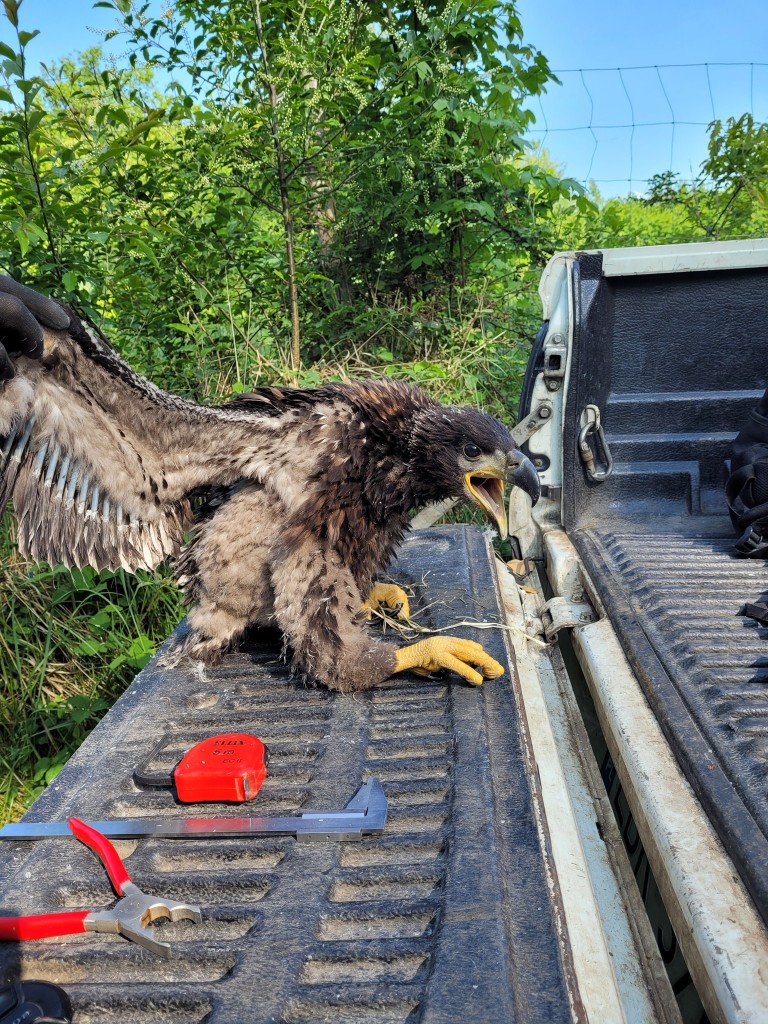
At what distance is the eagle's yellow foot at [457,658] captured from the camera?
206 cm

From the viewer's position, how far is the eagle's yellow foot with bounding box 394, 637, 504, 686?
81.0 inches

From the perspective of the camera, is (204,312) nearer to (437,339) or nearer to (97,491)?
(437,339)

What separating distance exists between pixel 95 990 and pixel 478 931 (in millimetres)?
600

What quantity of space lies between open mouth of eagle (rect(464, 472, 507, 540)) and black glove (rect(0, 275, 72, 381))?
4.12 feet

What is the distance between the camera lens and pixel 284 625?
88.0 inches

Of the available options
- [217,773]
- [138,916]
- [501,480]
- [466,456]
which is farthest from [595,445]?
[138,916]

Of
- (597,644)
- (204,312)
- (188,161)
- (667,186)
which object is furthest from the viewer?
(667,186)

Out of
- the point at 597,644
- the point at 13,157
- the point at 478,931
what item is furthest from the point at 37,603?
the point at 478,931

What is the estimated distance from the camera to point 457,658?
6.89 ft

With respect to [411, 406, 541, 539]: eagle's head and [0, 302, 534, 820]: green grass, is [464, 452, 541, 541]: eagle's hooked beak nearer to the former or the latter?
[411, 406, 541, 539]: eagle's head

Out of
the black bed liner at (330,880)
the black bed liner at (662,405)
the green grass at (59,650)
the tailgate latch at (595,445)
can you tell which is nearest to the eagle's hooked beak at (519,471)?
the black bed liner at (662,405)

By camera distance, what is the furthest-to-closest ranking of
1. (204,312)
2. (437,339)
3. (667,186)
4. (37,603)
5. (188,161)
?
(667,186) → (437,339) → (204,312) → (188,161) → (37,603)

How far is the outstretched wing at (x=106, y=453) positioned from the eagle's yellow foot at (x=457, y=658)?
71 centimetres

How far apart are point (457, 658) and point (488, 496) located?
626mm
